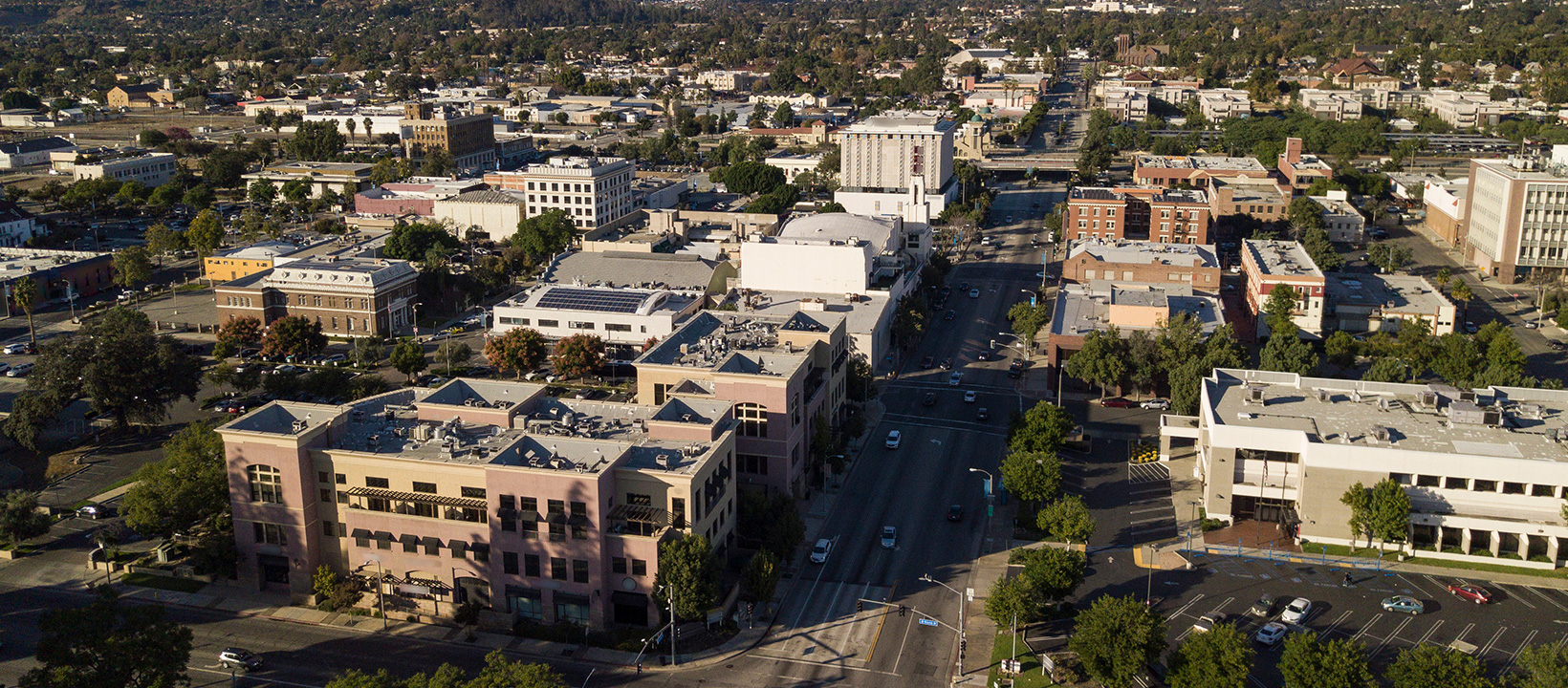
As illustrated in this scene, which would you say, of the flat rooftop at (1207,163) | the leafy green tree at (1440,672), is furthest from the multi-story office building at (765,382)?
the flat rooftop at (1207,163)

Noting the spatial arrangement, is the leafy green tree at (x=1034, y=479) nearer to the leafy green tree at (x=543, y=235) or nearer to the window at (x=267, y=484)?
the window at (x=267, y=484)

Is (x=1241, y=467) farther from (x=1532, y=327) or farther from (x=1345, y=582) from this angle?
(x=1532, y=327)

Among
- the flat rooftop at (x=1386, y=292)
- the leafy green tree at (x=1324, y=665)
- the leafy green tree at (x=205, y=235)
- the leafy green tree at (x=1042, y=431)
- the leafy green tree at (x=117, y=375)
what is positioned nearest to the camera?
the leafy green tree at (x=1324, y=665)

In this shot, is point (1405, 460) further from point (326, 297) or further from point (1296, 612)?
point (326, 297)

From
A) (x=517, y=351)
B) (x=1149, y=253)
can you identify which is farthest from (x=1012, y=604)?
(x=1149, y=253)

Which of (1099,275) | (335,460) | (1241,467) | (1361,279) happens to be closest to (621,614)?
(335,460)
